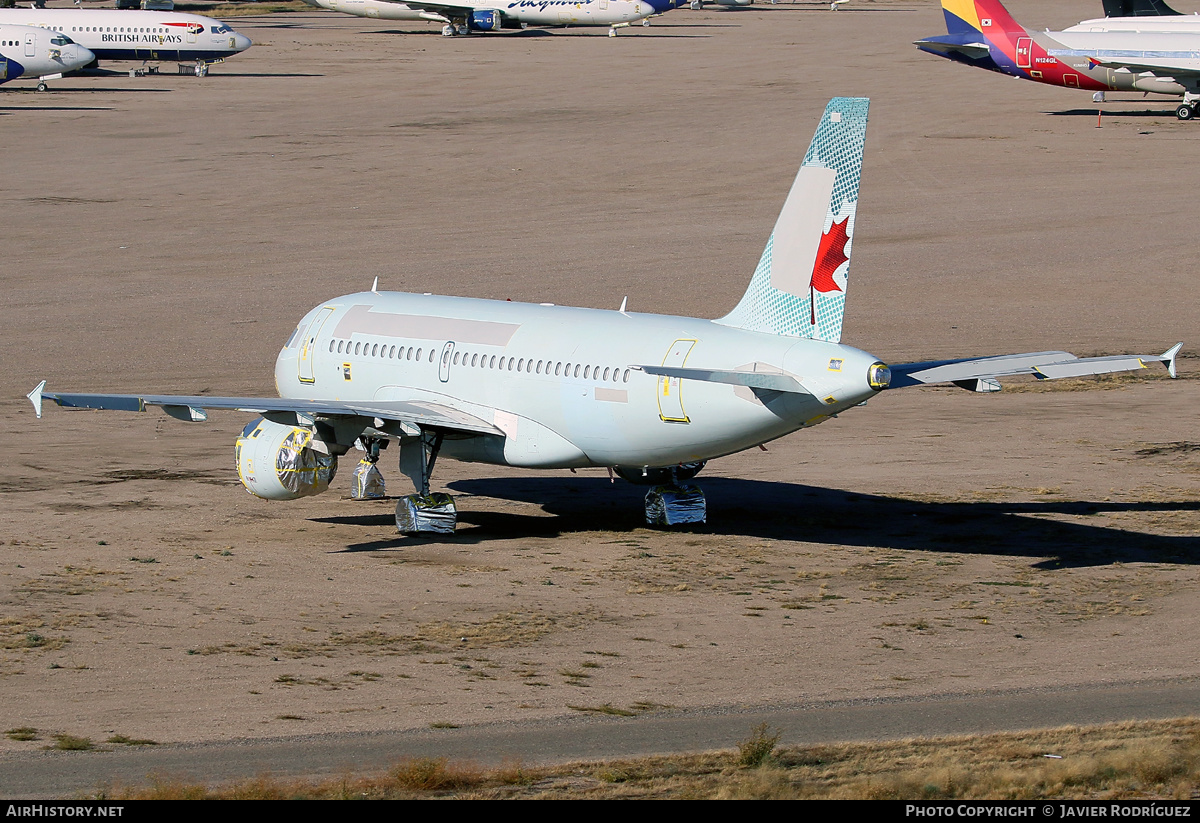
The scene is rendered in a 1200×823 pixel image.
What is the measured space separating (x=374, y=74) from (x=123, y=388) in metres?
82.2

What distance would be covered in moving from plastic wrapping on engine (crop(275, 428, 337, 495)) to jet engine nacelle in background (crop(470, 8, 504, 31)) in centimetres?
12576

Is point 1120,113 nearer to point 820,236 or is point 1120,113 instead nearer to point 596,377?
point 820,236

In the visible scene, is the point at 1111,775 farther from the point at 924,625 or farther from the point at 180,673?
the point at 180,673

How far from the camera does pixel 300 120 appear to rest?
103 meters

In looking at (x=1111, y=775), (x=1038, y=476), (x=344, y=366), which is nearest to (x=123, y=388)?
(x=344, y=366)

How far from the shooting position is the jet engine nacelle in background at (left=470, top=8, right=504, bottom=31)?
152875 millimetres

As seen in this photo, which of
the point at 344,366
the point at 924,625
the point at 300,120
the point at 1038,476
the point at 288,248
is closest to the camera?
the point at 924,625

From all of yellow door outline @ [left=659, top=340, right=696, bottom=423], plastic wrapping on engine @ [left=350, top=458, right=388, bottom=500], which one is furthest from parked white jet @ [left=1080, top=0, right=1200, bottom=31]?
yellow door outline @ [left=659, top=340, right=696, bottom=423]

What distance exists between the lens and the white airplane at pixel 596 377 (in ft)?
95.7

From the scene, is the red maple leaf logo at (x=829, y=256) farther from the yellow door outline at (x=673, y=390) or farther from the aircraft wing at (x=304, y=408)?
the aircraft wing at (x=304, y=408)

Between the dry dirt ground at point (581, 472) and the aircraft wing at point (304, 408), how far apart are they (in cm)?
266

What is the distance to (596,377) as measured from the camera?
31719mm

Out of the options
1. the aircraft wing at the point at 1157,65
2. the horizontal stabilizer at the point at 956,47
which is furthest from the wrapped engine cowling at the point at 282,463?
the horizontal stabilizer at the point at 956,47

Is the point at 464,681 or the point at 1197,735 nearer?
the point at 1197,735
